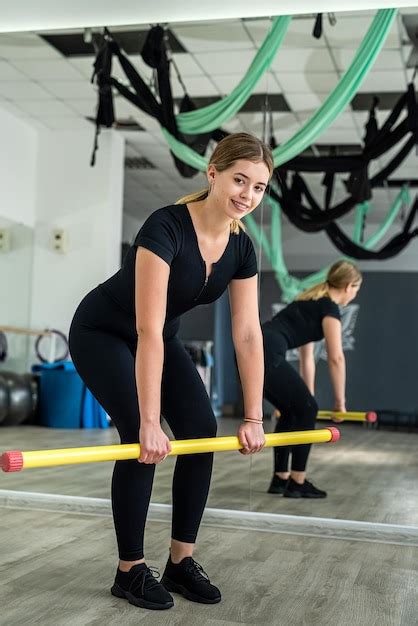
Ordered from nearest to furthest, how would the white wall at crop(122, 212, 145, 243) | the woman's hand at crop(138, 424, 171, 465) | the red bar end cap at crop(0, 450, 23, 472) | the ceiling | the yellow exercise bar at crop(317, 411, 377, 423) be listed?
the red bar end cap at crop(0, 450, 23, 472) → the woman's hand at crop(138, 424, 171, 465) → the yellow exercise bar at crop(317, 411, 377, 423) → the white wall at crop(122, 212, 145, 243) → the ceiling

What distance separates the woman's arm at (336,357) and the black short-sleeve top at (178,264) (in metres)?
1.19

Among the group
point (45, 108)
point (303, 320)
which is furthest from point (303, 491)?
point (45, 108)

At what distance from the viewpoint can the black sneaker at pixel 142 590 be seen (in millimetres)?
2070

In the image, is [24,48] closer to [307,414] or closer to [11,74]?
[11,74]

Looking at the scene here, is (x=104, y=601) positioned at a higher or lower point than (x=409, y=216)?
lower

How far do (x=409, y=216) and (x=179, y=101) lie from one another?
123 centimetres

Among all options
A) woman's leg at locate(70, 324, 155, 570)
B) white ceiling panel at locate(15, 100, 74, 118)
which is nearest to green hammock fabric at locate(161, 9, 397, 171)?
white ceiling panel at locate(15, 100, 74, 118)

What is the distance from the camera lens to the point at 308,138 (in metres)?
3.52

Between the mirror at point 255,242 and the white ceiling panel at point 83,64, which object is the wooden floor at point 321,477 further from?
the white ceiling panel at point 83,64

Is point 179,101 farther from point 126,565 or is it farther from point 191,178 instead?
point 126,565

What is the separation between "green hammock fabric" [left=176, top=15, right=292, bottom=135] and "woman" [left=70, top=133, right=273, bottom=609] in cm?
156

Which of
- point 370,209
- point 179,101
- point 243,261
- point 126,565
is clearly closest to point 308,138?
point 370,209

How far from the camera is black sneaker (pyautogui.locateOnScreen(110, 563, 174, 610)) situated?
6.79 feet

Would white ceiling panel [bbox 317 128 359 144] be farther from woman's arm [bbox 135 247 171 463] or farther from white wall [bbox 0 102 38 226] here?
woman's arm [bbox 135 247 171 463]
